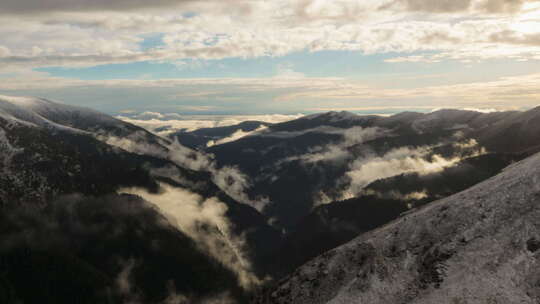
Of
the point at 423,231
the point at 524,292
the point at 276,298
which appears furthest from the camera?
the point at 276,298

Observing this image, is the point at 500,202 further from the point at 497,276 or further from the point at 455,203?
the point at 497,276

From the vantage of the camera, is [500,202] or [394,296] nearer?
[394,296]

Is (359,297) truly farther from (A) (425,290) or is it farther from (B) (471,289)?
(B) (471,289)

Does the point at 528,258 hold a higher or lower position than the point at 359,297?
higher

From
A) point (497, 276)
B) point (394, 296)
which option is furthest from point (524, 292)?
point (394, 296)

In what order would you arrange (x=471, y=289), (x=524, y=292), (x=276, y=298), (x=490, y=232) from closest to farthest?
1. (x=524, y=292)
2. (x=471, y=289)
3. (x=490, y=232)
4. (x=276, y=298)

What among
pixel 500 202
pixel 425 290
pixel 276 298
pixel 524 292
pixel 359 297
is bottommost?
pixel 276 298

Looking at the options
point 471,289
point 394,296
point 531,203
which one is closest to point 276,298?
point 394,296
